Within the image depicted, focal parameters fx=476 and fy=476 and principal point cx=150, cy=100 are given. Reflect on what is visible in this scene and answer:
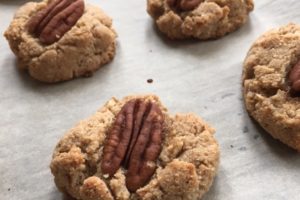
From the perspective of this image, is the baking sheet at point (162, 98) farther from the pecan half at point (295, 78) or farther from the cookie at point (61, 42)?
the pecan half at point (295, 78)

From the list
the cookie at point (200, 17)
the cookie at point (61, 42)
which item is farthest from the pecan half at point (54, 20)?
the cookie at point (200, 17)

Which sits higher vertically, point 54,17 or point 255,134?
point 54,17

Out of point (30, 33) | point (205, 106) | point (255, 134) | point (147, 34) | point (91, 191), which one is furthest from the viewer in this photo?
point (147, 34)

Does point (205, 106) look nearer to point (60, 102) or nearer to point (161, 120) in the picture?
point (161, 120)

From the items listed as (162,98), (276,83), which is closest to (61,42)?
(162,98)

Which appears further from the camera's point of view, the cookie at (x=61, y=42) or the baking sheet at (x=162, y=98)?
the cookie at (x=61, y=42)

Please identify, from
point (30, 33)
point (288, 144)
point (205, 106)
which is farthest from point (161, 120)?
point (30, 33)
